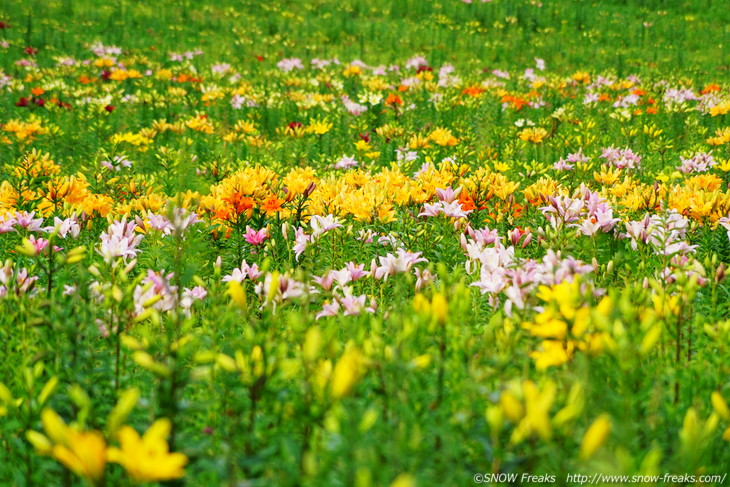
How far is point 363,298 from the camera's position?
2.18m

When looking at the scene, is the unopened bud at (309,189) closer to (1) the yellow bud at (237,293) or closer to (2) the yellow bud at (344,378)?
(1) the yellow bud at (237,293)

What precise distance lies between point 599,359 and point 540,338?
217mm

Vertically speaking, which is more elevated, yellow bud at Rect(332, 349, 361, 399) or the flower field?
yellow bud at Rect(332, 349, 361, 399)

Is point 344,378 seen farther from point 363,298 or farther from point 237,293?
point 363,298

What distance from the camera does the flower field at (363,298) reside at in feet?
4.11

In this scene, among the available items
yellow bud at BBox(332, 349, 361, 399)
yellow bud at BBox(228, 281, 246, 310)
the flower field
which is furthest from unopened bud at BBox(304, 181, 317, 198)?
yellow bud at BBox(332, 349, 361, 399)

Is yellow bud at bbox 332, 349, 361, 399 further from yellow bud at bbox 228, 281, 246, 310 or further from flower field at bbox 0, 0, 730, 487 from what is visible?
Answer: yellow bud at bbox 228, 281, 246, 310

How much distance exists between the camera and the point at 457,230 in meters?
3.20

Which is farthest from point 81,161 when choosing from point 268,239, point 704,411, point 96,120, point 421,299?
point 704,411

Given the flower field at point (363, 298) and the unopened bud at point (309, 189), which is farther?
the unopened bud at point (309, 189)

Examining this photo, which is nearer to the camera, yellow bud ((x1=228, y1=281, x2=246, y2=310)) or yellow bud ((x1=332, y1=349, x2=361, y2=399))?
yellow bud ((x1=332, y1=349, x2=361, y2=399))

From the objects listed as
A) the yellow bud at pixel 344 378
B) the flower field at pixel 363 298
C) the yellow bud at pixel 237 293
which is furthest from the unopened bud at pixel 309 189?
the yellow bud at pixel 344 378

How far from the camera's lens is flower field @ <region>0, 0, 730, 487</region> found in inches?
49.3

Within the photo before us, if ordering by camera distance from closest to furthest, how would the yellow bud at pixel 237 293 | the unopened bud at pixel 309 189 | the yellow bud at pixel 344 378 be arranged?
1. the yellow bud at pixel 344 378
2. the yellow bud at pixel 237 293
3. the unopened bud at pixel 309 189
